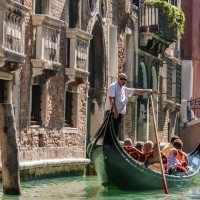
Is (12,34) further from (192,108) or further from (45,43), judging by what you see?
(192,108)

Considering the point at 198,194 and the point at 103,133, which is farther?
the point at 198,194

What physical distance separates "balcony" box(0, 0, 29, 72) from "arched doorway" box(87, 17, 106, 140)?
5.13m

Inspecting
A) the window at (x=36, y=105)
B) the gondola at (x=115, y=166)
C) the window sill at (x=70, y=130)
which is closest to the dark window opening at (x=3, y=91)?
the window at (x=36, y=105)

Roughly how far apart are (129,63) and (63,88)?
17.0 ft

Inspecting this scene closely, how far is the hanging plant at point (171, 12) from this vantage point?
73.0 ft

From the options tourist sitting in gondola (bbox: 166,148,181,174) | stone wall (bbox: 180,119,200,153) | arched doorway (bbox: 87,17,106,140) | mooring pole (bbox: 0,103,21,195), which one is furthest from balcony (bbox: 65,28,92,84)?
stone wall (bbox: 180,119,200,153)

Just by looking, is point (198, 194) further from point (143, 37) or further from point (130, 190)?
point (143, 37)

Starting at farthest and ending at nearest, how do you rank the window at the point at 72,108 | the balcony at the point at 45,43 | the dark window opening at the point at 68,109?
the window at the point at 72,108
the dark window opening at the point at 68,109
the balcony at the point at 45,43

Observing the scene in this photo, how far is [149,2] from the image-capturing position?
2216cm

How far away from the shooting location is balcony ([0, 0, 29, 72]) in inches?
500

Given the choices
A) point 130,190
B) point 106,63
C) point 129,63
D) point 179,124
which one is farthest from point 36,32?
point 179,124

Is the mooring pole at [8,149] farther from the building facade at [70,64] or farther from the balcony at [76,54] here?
the balcony at [76,54]

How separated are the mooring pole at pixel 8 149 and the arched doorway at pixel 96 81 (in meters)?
7.84

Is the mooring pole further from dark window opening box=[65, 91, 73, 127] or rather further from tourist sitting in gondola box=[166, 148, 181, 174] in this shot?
dark window opening box=[65, 91, 73, 127]
